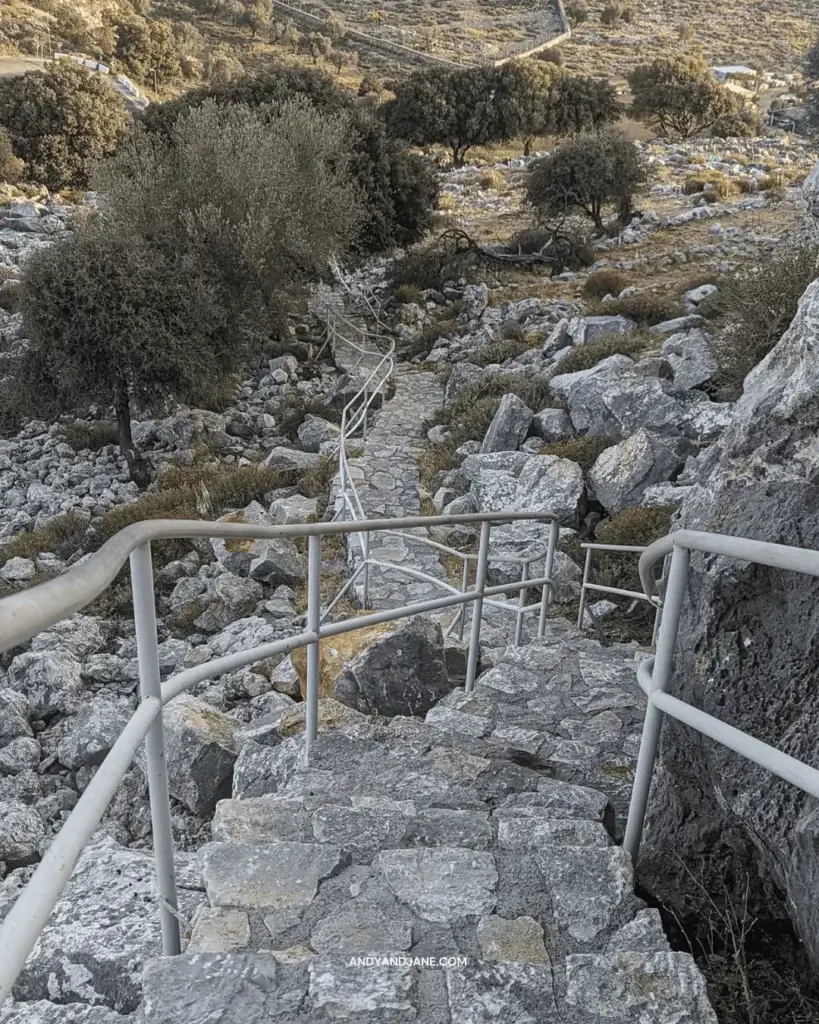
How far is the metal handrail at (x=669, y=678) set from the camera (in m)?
1.79

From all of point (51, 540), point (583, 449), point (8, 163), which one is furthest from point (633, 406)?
point (8, 163)

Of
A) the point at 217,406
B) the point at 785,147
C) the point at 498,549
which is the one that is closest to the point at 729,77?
the point at 785,147

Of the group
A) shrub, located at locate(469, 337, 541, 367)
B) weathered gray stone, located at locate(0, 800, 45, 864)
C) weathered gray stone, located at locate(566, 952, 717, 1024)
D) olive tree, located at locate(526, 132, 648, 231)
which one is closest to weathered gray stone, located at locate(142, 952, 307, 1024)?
weathered gray stone, located at locate(566, 952, 717, 1024)

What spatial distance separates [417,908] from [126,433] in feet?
47.0

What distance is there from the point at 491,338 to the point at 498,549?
10.9 metres

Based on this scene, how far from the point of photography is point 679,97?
43.1 metres

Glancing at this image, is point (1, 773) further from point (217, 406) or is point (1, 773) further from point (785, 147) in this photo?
point (785, 147)

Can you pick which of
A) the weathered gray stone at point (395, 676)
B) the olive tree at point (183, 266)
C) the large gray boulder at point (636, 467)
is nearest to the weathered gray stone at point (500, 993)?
the weathered gray stone at point (395, 676)

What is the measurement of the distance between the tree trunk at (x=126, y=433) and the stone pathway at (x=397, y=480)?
13.9 ft

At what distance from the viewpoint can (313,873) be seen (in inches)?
96.9

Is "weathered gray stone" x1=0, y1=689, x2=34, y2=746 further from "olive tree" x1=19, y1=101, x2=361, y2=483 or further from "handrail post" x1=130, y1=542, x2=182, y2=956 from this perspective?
"olive tree" x1=19, y1=101, x2=361, y2=483

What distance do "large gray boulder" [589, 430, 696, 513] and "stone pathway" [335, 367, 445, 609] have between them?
2541 mm

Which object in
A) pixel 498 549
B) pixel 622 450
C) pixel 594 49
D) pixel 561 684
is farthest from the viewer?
pixel 594 49

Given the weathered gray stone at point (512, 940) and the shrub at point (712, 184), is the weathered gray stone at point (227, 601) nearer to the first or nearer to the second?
the weathered gray stone at point (512, 940)
